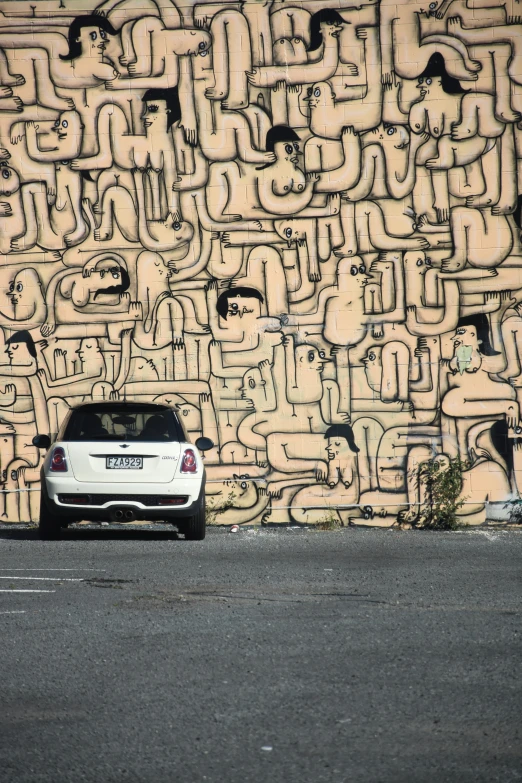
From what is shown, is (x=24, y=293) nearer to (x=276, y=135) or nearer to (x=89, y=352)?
(x=89, y=352)

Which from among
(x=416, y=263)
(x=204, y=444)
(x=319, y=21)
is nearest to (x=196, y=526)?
(x=204, y=444)

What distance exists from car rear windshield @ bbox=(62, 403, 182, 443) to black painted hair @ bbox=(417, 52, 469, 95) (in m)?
6.48

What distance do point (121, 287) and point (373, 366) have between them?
148 inches

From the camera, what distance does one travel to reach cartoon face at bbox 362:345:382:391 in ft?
49.2

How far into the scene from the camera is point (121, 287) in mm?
15172

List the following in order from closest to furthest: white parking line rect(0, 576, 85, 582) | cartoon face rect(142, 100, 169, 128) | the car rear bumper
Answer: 1. white parking line rect(0, 576, 85, 582)
2. the car rear bumper
3. cartoon face rect(142, 100, 169, 128)

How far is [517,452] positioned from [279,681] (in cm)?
1033

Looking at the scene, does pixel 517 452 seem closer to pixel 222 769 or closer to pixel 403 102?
pixel 403 102

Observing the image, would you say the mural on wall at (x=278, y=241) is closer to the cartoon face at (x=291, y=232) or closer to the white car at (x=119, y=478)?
the cartoon face at (x=291, y=232)

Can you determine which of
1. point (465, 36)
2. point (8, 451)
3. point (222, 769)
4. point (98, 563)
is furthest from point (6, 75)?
point (222, 769)

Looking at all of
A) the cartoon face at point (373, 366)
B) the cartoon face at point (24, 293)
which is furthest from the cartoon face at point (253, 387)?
the cartoon face at point (24, 293)

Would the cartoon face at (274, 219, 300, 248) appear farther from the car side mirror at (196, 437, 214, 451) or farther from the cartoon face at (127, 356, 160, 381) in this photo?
the car side mirror at (196, 437, 214, 451)

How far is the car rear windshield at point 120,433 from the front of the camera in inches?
464

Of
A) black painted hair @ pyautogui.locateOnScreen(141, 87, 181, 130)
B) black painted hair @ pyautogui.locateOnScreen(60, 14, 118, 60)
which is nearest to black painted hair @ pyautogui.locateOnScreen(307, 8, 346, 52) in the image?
black painted hair @ pyautogui.locateOnScreen(141, 87, 181, 130)
